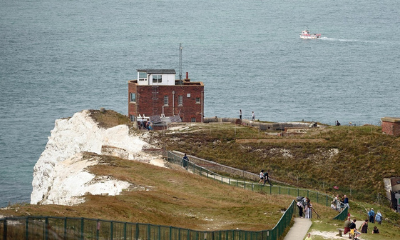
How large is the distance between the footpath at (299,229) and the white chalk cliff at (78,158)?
12062 millimetres

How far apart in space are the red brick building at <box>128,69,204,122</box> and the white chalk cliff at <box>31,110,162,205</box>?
9506 mm

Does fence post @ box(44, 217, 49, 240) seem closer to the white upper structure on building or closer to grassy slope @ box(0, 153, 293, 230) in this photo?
grassy slope @ box(0, 153, 293, 230)

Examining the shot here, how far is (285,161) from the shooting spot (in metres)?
79.2

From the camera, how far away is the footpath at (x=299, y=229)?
145ft

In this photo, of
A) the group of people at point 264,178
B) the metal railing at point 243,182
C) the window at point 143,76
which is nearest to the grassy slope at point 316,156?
the metal railing at point 243,182

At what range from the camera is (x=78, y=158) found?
220 ft

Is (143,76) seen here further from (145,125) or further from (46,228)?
(46,228)

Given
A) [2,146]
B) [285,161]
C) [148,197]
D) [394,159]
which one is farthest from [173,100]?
[2,146]

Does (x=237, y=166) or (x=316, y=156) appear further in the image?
(x=316, y=156)

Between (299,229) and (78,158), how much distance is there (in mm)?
26533

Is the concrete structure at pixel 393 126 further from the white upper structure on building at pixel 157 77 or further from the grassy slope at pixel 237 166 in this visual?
the white upper structure on building at pixel 157 77

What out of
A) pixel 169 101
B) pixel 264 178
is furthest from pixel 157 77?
pixel 264 178

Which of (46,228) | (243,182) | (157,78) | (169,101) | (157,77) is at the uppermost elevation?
(157,77)

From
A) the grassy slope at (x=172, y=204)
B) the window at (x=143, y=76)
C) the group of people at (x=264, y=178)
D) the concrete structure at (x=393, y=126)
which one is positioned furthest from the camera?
the window at (x=143, y=76)
